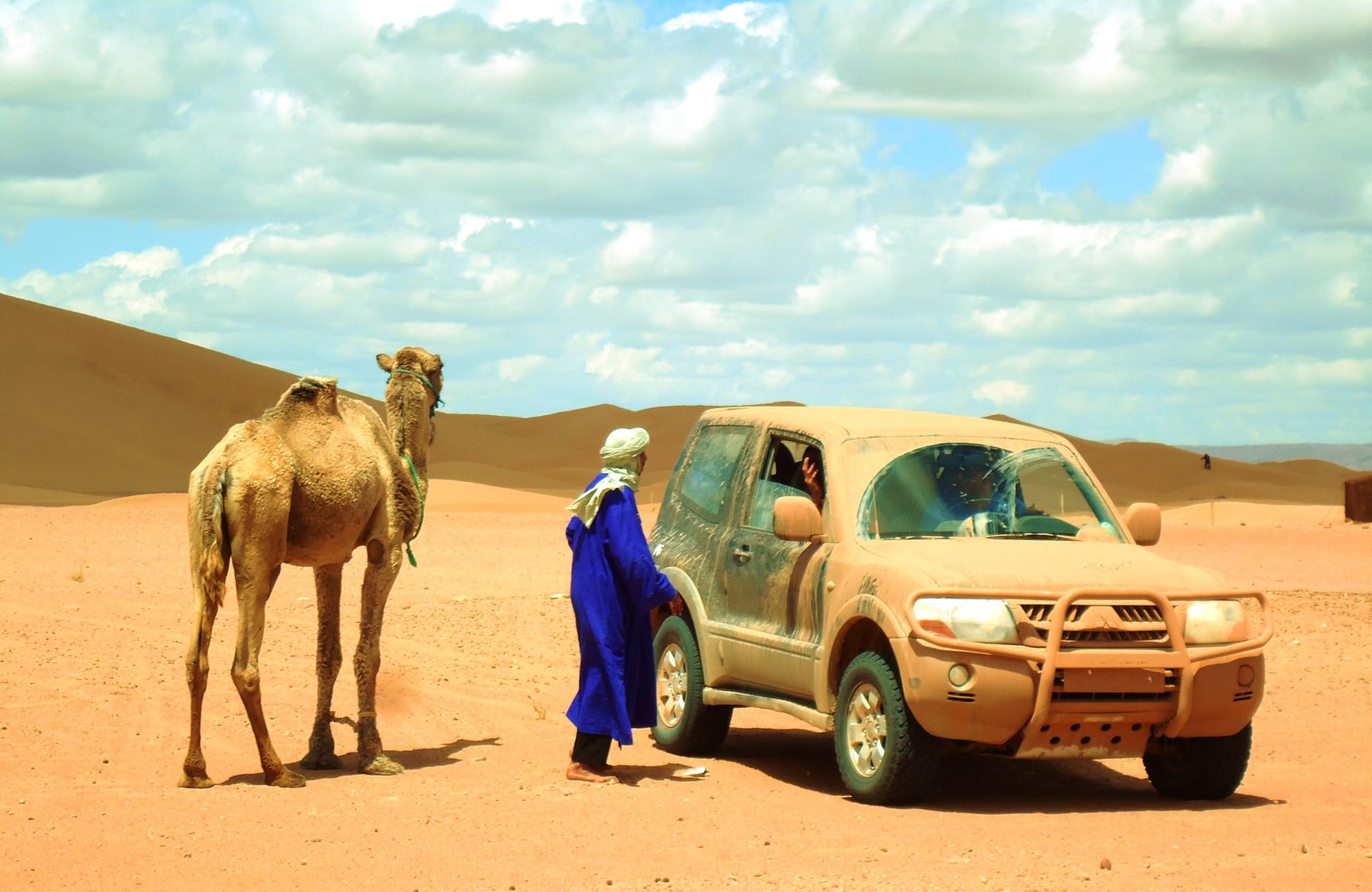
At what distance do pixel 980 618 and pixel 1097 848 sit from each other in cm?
128

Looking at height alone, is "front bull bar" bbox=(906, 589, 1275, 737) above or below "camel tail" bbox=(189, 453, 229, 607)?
below

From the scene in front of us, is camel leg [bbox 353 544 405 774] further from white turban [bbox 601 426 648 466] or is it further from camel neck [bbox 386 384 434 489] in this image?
white turban [bbox 601 426 648 466]

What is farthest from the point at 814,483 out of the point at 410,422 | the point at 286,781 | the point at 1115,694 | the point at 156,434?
the point at 156,434

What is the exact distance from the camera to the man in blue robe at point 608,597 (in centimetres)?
942

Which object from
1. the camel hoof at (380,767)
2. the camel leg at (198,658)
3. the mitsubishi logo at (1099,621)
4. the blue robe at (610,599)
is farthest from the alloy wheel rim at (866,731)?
the camel leg at (198,658)

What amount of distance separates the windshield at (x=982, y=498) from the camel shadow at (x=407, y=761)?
10.8 ft

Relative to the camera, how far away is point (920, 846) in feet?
24.9

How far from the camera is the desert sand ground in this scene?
7.24m

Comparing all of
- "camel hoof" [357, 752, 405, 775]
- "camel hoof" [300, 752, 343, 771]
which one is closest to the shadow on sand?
"camel hoof" [357, 752, 405, 775]

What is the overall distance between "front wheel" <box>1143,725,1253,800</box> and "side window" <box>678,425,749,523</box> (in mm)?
3208

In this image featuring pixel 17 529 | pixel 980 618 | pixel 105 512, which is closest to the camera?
pixel 980 618

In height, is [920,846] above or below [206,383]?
below

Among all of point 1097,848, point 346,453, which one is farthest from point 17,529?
point 1097,848

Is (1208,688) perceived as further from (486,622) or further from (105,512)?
(105,512)
